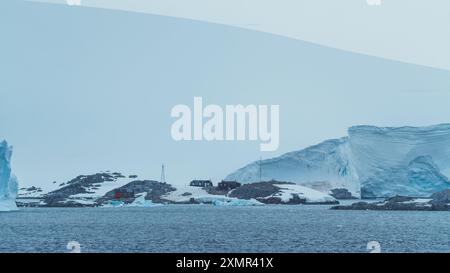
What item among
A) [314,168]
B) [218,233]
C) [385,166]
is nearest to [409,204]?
[385,166]

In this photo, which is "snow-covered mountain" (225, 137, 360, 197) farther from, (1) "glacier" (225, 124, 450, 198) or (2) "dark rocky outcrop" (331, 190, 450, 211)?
(2) "dark rocky outcrop" (331, 190, 450, 211)

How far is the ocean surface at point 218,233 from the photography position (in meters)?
10.7

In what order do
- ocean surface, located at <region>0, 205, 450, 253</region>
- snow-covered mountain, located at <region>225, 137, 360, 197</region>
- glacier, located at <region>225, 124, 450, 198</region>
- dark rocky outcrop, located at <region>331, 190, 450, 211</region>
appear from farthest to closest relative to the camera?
dark rocky outcrop, located at <region>331, 190, 450, 211</region>
glacier, located at <region>225, 124, 450, 198</region>
ocean surface, located at <region>0, 205, 450, 253</region>
snow-covered mountain, located at <region>225, 137, 360, 197</region>

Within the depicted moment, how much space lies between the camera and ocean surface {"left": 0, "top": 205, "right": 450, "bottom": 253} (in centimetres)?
1066

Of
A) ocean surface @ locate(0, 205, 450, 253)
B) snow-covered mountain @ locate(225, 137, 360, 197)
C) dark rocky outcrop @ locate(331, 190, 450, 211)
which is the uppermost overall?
snow-covered mountain @ locate(225, 137, 360, 197)

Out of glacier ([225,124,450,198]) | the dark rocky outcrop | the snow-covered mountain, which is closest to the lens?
the snow-covered mountain

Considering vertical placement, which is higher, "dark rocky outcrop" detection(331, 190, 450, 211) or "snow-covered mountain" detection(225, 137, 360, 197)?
"snow-covered mountain" detection(225, 137, 360, 197)

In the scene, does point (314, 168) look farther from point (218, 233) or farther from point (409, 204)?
point (409, 204)

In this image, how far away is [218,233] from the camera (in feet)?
42.0

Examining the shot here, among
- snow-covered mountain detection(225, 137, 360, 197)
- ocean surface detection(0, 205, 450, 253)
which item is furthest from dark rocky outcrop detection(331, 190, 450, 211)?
snow-covered mountain detection(225, 137, 360, 197)

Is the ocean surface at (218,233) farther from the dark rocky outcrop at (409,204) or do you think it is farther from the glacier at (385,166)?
the glacier at (385,166)

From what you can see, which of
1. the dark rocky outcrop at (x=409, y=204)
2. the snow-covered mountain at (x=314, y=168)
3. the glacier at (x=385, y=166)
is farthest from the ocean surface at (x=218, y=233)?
the snow-covered mountain at (x=314, y=168)
